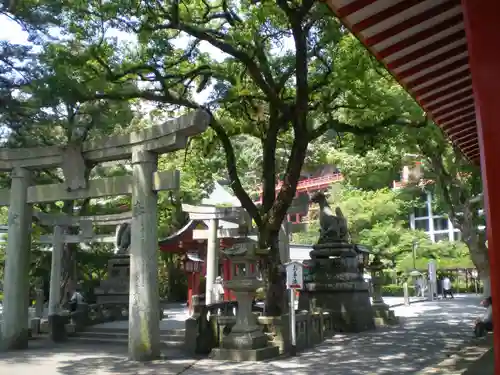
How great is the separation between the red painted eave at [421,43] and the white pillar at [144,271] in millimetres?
7090

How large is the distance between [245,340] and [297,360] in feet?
3.76

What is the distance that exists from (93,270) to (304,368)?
70.9 feet

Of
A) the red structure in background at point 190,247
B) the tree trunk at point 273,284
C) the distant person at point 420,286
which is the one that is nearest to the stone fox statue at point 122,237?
the red structure in background at point 190,247

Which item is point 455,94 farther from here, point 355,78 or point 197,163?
point 197,163

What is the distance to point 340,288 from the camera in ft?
52.5

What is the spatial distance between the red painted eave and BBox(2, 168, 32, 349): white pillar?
10697 millimetres

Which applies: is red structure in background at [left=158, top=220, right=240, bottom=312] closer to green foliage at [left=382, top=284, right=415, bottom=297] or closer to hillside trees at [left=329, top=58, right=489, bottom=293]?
hillside trees at [left=329, top=58, right=489, bottom=293]

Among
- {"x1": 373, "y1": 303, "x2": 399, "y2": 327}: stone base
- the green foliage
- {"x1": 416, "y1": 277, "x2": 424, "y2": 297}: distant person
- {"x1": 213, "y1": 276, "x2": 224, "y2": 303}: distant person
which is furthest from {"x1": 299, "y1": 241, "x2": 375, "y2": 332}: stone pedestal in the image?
the green foliage

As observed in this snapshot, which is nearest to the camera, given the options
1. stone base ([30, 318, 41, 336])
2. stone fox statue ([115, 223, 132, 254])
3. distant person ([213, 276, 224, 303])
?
stone base ([30, 318, 41, 336])

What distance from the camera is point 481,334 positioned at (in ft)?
36.8

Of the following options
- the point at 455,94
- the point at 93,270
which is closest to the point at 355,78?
the point at 455,94

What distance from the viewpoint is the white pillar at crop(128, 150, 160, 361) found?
10297 mm

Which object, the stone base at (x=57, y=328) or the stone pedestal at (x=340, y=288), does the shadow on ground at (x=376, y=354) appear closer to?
the stone pedestal at (x=340, y=288)

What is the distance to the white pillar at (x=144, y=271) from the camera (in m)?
10.3
